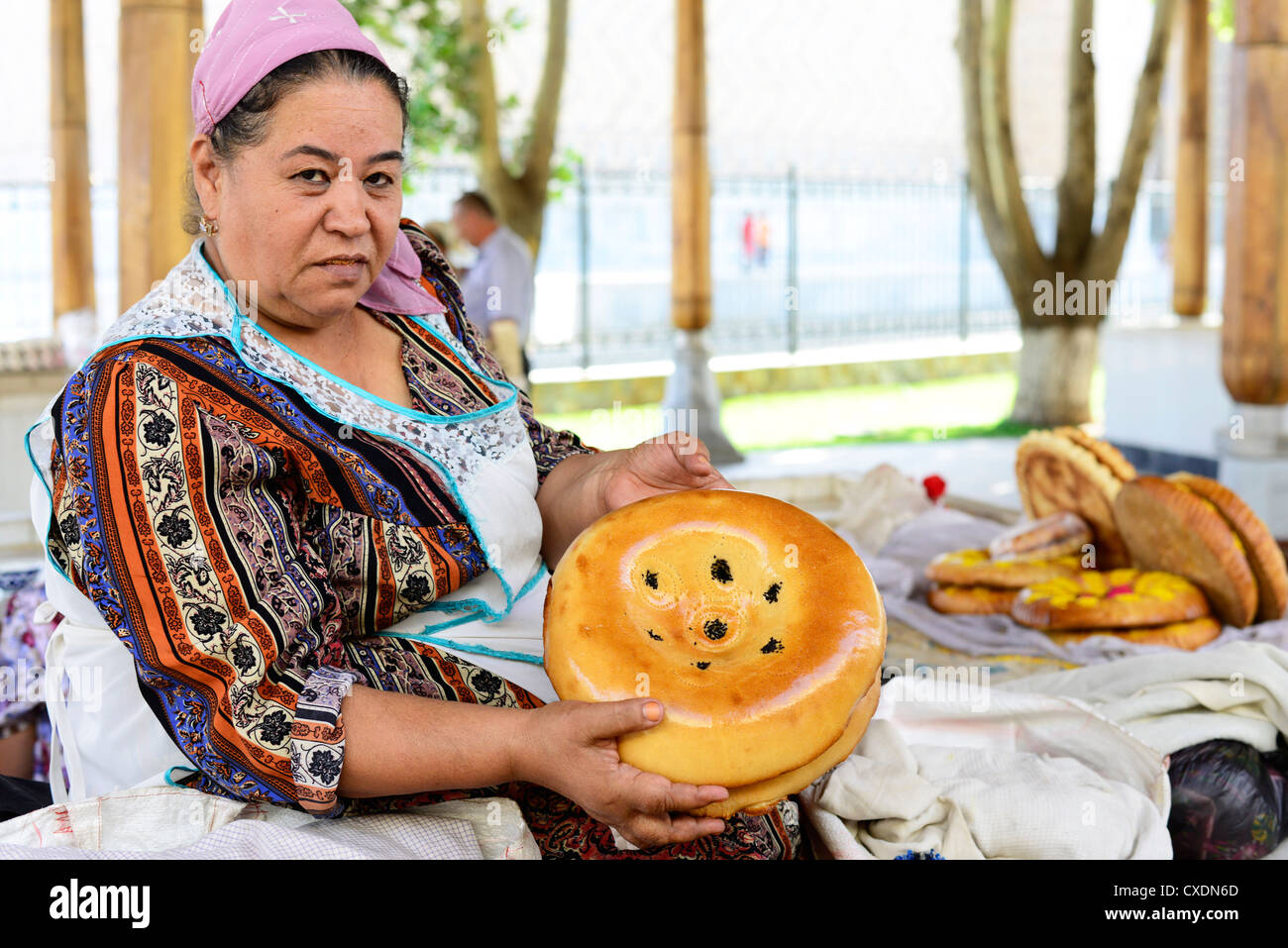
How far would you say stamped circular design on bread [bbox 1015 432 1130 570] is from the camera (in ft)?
13.8

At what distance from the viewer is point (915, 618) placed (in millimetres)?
4094

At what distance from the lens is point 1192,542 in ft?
12.2

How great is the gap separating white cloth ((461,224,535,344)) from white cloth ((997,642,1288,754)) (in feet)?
19.9

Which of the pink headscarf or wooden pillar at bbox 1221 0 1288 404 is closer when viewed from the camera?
the pink headscarf

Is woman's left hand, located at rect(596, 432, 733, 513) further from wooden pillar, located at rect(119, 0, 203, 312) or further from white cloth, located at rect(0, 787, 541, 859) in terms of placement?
wooden pillar, located at rect(119, 0, 203, 312)

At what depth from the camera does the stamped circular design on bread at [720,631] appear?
58.0 inches

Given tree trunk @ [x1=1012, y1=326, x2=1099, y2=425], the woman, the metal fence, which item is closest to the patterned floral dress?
the woman

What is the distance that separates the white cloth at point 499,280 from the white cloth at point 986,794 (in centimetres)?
625

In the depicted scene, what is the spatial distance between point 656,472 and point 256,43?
32.4 inches

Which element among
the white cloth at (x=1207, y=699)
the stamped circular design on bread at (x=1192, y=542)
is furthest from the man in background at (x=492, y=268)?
the white cloth at (x=1207, y=699)

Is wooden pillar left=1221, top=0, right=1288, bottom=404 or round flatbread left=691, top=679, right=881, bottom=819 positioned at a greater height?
wooden pillar left=1221, top=0, right=1288, bottom=404
